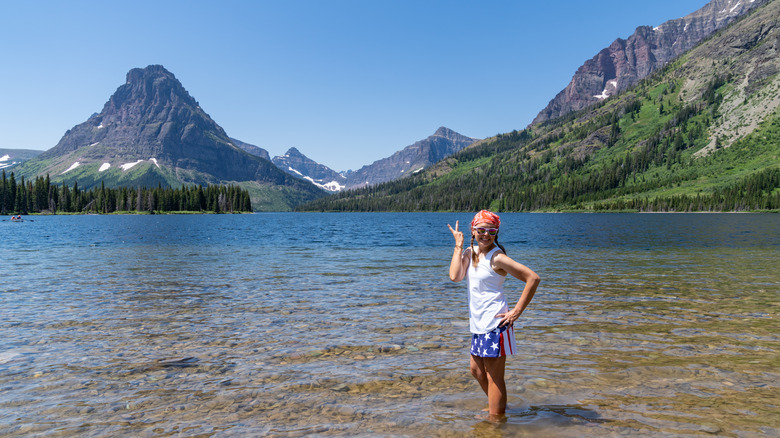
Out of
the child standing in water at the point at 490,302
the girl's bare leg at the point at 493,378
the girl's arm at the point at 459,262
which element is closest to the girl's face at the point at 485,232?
the child standing in water at the point at 490,302

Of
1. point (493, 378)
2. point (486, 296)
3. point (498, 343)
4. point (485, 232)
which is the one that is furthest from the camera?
point (493, 378)

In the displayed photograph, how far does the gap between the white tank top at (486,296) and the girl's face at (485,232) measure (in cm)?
21

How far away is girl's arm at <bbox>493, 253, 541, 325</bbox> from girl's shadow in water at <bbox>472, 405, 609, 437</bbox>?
75.7 inches

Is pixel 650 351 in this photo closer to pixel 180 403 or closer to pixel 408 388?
pixel 408 388

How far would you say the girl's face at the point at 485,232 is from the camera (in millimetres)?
Result: 7699

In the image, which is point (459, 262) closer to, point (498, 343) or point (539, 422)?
point (498, 343)

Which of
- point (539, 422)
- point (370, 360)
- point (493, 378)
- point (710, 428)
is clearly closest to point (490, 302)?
point (493, 378)

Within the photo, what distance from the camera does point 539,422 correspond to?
7.98 m

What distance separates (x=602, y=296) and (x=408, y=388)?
49.8 ft

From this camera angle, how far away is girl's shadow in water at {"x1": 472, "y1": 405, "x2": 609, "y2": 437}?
757 cm

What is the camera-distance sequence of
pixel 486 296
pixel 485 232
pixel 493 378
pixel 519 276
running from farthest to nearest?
pixel 493 378
pixel 486 296
pixel 485 232
pixel 519 276

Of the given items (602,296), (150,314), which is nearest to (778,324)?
(602,296)

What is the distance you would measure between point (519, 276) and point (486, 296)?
0.80 meters

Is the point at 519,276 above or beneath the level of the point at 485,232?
beneath
